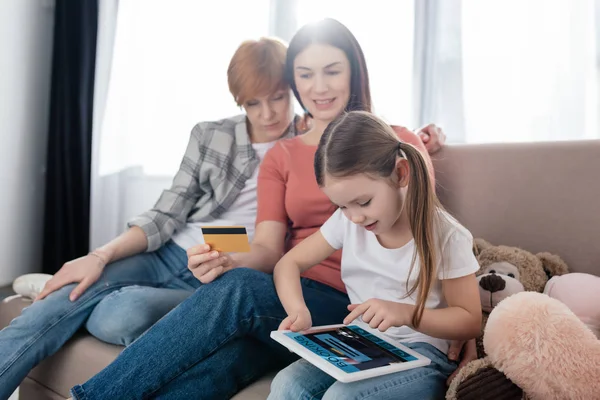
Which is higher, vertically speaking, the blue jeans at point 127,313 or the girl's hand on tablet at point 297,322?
the girl's hand on tablet at point 297,322

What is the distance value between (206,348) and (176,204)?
719mm

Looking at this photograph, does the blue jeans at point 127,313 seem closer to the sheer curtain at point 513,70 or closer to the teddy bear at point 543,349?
the teddy bear at point 543,349

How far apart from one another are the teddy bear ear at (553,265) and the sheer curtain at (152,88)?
5.66 feet

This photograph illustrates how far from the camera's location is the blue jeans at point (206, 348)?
1.09 metres

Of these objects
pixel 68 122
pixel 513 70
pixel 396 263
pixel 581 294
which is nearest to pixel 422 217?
pixel 396 263

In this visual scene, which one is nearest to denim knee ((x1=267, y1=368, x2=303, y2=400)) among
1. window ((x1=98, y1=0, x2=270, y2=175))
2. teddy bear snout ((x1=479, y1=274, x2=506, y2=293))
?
teddy bear snout ((x1=479, y1=274, x2=506, y2=293))

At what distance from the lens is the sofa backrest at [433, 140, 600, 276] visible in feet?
4.27

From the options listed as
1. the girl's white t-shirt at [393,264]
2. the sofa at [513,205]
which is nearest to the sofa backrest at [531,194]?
the sofa at [513,205]

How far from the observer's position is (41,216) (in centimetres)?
292

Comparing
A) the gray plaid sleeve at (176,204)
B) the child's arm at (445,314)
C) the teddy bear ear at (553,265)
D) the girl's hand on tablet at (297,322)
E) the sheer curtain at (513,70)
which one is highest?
the sheer curtain at (513,70)

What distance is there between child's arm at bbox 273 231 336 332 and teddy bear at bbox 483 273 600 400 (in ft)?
1.15

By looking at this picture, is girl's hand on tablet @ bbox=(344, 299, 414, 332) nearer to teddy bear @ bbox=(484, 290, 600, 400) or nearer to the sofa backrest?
teddy bear @ bbox=(484, 290, 600, 400)

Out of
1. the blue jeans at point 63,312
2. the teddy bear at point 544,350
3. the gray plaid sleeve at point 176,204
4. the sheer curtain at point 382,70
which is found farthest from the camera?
the sheer curtain at point 382,70

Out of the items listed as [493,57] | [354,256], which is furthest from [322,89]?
[493,57]
